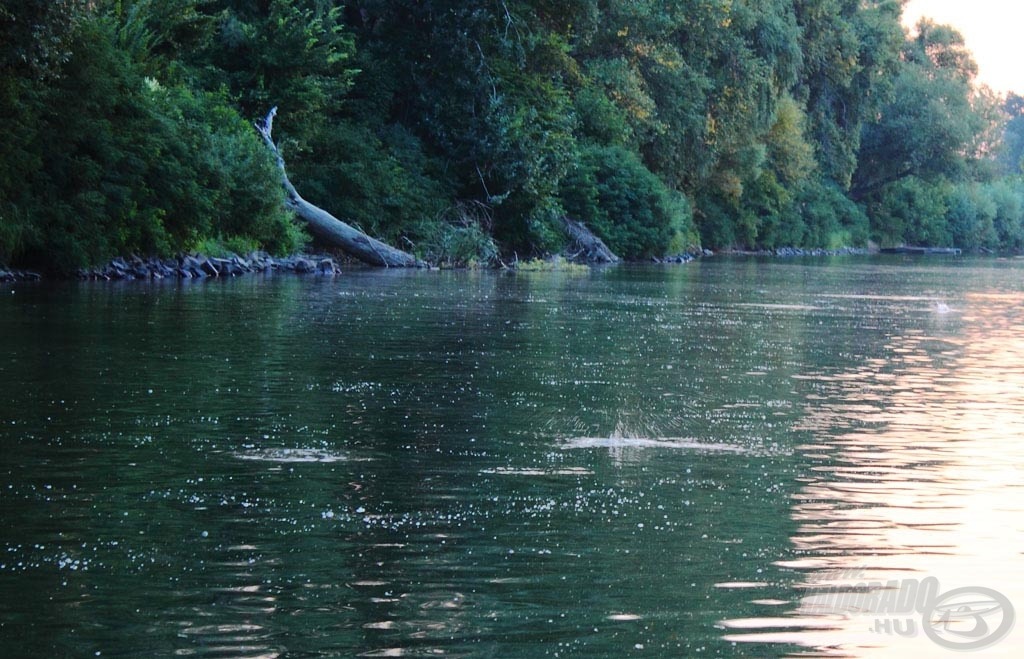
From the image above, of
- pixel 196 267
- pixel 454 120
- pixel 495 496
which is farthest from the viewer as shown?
pixel 454 120

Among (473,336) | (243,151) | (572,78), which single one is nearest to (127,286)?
(243,151)

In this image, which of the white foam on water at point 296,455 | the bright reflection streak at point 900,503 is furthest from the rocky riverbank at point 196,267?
the white foam on water at point 296,455

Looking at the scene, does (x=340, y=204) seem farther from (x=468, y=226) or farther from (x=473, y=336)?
(x=473, y=336)

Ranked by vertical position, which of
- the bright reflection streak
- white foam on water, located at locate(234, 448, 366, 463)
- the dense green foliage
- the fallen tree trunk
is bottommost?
→ the bright reflection streak

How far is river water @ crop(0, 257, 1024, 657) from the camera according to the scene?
7.08 meters

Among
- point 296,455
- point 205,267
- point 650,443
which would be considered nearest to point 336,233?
point 205,267

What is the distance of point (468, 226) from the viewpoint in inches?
1970

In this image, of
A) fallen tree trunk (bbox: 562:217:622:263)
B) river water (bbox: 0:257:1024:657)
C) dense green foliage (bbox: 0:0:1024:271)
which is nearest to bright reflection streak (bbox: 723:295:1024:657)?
river water (bbox: 0:257:1024:657)

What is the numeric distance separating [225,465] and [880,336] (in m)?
16.0

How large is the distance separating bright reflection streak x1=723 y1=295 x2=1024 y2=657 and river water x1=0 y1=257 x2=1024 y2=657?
31 millimetres

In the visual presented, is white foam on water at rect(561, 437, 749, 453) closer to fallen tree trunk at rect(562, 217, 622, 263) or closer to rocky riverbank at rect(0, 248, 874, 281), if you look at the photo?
rocky riverbank at rect(0, 248, 874, 281)

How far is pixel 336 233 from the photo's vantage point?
145ft

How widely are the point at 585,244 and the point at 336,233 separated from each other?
1525 centimetres

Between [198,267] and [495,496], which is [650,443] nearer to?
[495,496]
